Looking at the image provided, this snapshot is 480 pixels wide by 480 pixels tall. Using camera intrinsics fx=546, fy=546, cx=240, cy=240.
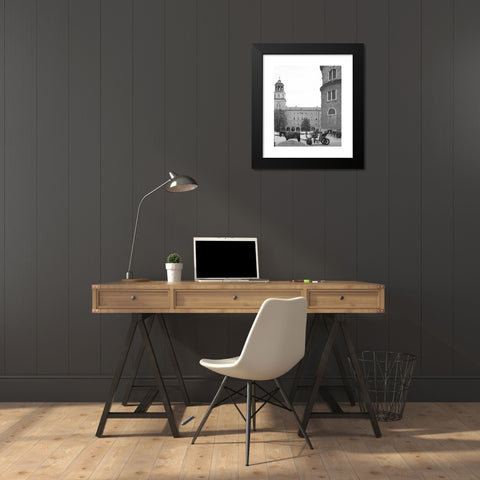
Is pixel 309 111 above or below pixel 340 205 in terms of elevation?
above

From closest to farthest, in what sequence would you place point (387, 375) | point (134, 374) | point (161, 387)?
point (161, 387) → point (134, 374) → point (387, 375)

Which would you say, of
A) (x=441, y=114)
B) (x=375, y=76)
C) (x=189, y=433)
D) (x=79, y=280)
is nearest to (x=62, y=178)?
(x=79, y=280)

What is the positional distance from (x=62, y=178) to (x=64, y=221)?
0.93ft

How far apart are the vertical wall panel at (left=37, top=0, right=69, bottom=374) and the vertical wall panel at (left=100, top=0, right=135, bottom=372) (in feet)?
0.82

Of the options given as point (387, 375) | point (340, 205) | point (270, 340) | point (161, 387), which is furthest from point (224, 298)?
point (387, 375)

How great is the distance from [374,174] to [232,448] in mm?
1945

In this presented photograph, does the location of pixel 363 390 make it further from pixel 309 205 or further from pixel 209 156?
pixel 209 156

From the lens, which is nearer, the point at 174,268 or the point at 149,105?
the point at 174,268

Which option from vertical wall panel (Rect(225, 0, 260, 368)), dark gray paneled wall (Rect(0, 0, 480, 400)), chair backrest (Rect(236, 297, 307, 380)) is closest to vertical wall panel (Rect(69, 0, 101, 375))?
dark gray paneled wall (Rect(0, 0, 480, 400))

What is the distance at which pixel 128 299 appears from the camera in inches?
113

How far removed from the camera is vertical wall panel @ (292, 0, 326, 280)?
140 inches

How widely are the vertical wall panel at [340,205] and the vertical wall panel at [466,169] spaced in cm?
63

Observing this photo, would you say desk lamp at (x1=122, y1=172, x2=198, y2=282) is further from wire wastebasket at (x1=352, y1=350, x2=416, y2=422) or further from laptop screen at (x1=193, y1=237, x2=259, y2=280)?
wire wastebasket at (x1=352, y1=350, x2=416, y2=422)

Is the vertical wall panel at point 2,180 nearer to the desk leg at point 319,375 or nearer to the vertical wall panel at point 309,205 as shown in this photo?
the vertical wall panel at point 309,205
